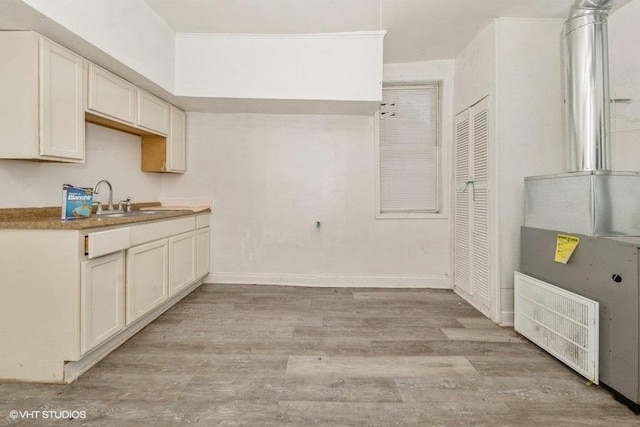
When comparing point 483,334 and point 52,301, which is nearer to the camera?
A: point 52,301

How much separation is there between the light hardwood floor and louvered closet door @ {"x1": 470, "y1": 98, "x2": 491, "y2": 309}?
0.30 meters

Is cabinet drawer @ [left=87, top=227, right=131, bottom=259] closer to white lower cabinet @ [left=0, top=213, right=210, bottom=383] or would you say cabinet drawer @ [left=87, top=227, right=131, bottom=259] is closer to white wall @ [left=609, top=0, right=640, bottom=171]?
white lower cabinet @ [left=0, top=213, right=210, bottom=383]

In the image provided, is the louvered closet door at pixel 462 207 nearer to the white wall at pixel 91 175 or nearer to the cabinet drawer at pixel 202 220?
the cabinet drawer at pixel 202 220

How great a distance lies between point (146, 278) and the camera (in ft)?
7.95

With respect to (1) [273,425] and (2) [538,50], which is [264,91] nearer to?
(2) [538,50]

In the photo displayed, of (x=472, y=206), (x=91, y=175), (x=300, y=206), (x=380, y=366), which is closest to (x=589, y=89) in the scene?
(x=472, y=206)

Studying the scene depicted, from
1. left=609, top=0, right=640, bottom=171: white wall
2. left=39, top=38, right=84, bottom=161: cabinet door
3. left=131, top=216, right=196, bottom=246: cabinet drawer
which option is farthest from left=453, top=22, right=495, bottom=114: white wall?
left=39, top=38, right=84, bottom=161: cabinet door

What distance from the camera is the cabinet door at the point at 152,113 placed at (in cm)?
279

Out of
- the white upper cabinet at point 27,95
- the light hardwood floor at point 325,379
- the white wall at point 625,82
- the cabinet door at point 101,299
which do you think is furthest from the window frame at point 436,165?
the white upper cabinet at point 27,95

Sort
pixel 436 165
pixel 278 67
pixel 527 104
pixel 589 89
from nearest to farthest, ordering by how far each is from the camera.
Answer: pixel 589 89 < pixel 527 104 < pixel 278 67 < pixel 436 165

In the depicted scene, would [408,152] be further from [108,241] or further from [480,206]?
[108,241]

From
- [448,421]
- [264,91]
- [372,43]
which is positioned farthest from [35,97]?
[448,421]

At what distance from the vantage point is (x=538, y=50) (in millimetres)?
2547

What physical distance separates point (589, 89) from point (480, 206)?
1.16m
